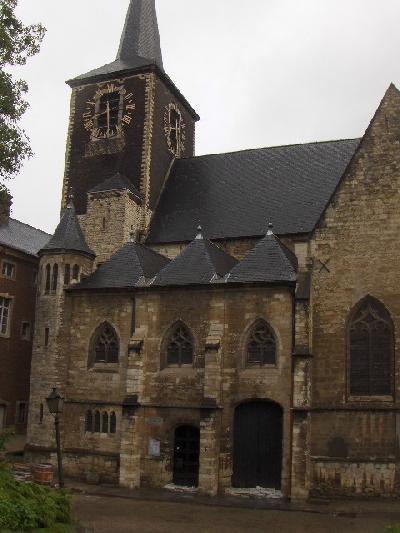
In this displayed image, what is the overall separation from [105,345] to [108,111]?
1578 centimetres

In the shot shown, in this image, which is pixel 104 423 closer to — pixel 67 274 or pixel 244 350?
pixel 244 350

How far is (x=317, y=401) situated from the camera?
22422 millimetres

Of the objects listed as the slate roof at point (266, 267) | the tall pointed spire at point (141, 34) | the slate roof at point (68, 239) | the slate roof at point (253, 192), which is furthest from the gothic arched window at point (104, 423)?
the tall pointed spire at point (141, 34)

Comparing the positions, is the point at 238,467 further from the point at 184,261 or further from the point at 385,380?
the point at 184,261

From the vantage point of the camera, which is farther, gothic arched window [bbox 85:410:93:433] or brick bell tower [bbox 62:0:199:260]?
brick bell tower [bbox 62:0:199:260]

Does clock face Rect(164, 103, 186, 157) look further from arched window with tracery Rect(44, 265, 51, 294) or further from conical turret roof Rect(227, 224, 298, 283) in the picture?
conical turret roof Rect(227, 224, 298, 283)

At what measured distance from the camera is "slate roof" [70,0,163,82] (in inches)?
1462

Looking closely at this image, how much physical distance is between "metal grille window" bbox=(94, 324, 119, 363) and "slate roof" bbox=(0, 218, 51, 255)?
29.7 feet

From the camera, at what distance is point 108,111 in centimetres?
3616

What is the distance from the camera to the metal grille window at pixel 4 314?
32281 millimetres

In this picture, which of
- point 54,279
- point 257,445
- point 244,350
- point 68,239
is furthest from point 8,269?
point 257,445

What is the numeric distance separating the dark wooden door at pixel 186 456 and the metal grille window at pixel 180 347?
247cm

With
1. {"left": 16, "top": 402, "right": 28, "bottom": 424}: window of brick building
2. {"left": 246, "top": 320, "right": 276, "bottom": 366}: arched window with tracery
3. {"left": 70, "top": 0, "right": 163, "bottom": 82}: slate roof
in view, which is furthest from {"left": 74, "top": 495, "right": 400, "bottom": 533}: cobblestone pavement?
{"left": 70, "top": 0, "right": 163, "bottom": 82}: slate roof

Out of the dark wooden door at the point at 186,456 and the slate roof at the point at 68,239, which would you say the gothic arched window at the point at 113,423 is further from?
the slate roof at the point at 68,239
